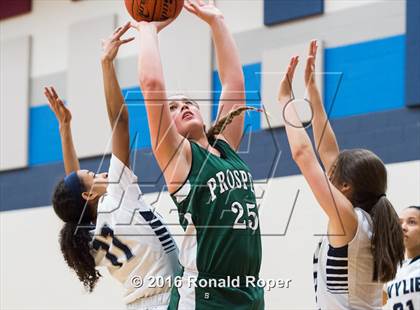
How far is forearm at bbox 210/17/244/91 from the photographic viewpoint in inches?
177

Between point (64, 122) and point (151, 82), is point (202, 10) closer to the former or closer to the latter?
point (151, 82)

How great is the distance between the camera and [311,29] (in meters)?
7.62

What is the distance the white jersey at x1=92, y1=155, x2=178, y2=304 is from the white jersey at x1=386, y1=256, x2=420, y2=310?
1.40m

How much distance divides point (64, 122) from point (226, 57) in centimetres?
99

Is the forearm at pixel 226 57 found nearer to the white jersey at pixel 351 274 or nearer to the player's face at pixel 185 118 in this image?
the player's face at pixel 185 118

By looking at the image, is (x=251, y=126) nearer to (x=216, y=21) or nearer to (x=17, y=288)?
(x=17, y=288)

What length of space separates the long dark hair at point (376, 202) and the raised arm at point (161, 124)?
Result: 0.68 metres

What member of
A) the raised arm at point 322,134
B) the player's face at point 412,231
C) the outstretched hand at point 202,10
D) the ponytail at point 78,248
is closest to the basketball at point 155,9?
the outstretched hand at point 202,10

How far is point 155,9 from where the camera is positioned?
4207 millimetres

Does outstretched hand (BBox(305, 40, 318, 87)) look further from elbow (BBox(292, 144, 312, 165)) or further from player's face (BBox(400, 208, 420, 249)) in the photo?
player's face (BBox(400, 208, 420, 249))

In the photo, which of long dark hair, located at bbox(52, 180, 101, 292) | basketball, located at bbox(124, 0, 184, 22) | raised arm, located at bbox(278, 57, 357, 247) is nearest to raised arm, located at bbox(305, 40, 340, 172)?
raised arm, located at bbox(278, 57, 357, 247)

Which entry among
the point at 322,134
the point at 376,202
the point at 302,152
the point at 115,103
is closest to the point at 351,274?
the point at 376,202

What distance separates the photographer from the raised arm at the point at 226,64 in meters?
4.41

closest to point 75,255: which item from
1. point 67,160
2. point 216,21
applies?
point 67,160
